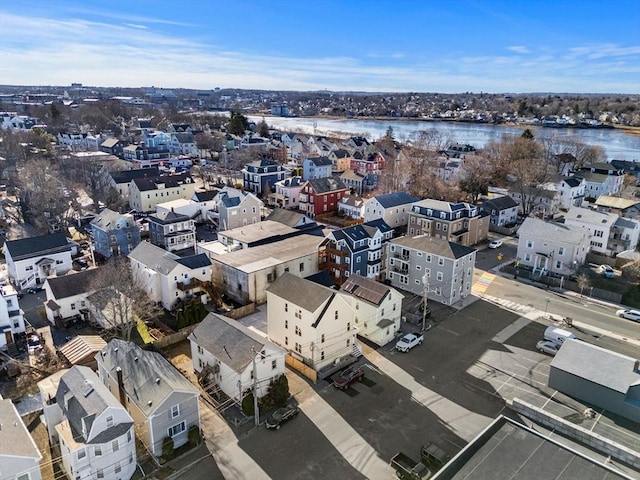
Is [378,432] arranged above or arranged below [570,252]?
below

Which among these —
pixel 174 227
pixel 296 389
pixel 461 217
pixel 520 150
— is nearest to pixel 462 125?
pixel 520 150

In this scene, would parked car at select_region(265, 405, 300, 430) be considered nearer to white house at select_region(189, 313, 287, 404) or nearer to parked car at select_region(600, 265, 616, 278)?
white house at select_region(189, 313, 287, 404)

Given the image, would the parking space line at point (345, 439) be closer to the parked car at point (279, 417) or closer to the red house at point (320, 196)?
the parked car at point (279, 417)

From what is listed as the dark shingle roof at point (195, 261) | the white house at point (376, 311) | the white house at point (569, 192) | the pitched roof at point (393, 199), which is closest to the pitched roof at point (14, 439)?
the dark shingle roof at point (195, 261)

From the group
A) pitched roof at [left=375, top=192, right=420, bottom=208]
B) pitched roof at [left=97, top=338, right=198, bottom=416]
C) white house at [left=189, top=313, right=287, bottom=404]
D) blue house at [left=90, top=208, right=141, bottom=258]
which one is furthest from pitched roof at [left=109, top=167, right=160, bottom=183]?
pitched roof at [left=97, top=338, right=198, bottom=416]

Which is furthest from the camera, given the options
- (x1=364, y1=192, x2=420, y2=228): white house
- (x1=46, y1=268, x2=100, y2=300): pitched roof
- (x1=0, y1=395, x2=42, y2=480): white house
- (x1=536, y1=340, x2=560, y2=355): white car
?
(x1=364, y1=192, x2=420, y2=228): white house

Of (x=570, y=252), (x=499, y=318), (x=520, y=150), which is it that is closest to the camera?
(x=499, y=318)

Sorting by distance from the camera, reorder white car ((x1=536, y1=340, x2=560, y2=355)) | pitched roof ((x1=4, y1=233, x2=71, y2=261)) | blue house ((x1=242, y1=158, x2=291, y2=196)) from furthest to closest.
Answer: blue house ((x1=242, y1=158, x2=291, y2=196)) < pitched roof ((x1=4, y1=233, x2=71, y2=261)) < white car ((x1=536, y1=340, x2=560, y2=355))

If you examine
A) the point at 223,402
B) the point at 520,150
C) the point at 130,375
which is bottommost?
the point at 223,402

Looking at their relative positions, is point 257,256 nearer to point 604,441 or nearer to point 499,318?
point 499,318
